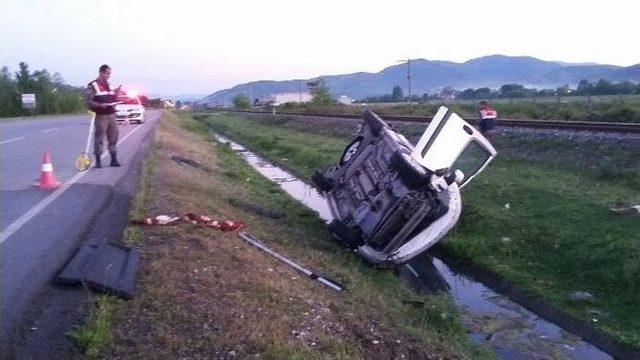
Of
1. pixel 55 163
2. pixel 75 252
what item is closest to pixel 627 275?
pixel 75 252

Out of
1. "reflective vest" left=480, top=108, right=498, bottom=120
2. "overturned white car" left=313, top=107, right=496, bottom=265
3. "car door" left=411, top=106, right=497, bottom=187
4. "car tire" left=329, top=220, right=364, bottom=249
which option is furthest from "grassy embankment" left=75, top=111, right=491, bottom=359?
"reflective vest" left=480, top=108, right=498, bottom=120

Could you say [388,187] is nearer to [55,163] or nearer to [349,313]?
[349,313]

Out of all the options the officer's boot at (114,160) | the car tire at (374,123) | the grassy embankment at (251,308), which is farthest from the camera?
the officer's boot at (114,160)

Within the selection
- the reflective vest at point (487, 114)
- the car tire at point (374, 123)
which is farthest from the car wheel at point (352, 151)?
the reflective vest at point (487, 114)

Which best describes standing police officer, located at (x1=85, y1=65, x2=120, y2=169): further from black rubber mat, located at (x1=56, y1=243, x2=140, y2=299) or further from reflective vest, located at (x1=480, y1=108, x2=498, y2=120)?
reflective vest, located at (x1=480, y1=108, x2=498, y2=120)

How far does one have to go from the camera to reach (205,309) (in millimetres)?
5430

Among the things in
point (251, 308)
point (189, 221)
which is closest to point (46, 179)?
point (189, 221)

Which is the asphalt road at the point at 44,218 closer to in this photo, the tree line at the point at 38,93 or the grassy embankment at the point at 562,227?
the grassy embankment at the point at 562,227

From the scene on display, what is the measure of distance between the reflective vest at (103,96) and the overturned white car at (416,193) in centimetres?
476

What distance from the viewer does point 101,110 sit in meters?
12.3

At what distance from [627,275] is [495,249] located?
268cm

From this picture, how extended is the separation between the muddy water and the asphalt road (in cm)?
455

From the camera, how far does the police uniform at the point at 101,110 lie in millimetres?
12195

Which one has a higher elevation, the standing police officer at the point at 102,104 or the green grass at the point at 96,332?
the standing police officer at the point at 102,104
